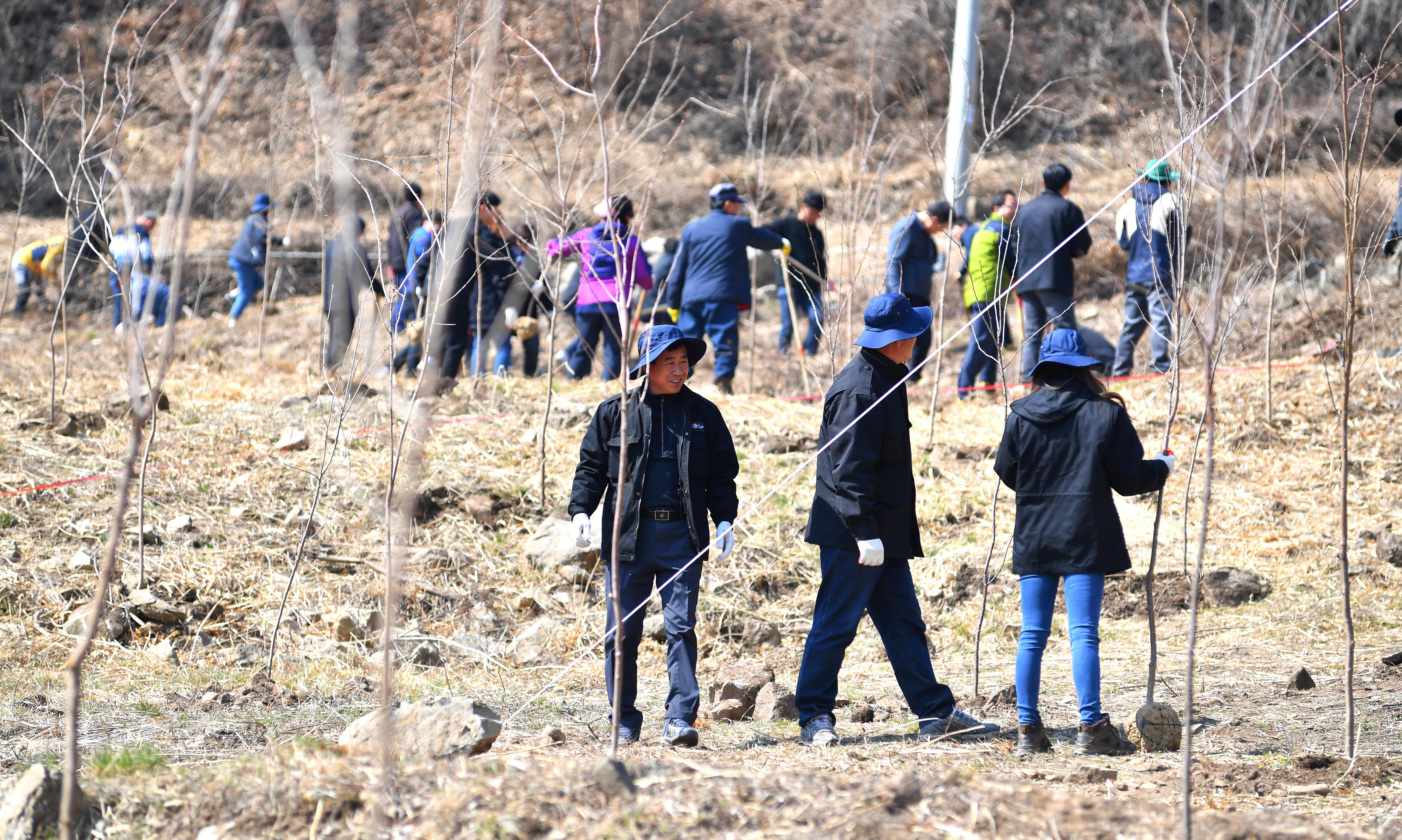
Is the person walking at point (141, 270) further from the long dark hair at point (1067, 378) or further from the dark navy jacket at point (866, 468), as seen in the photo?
the long dark hair at point (1067, 378)

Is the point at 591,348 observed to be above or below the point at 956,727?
above

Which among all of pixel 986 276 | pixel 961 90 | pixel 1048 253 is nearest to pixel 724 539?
pixel 986 276

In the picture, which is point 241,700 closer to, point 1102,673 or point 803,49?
point 1102,673

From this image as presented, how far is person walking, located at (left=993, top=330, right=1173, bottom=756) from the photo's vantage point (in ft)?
13.4

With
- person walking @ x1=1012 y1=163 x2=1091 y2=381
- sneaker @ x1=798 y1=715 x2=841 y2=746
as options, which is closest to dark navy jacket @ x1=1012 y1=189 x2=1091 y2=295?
person walking @ x1=1012 y1=163 x2=1091 y2=381

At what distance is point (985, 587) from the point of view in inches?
189

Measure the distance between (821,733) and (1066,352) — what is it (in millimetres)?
1544

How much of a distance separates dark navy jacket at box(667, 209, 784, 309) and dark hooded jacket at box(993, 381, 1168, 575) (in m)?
4.80

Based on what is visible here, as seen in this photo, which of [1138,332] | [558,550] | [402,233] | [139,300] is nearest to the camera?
[558,550]

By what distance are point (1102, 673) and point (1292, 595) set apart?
159cm

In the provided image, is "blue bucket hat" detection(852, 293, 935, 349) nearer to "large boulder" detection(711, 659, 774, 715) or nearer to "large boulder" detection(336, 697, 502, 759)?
"large boulder" detection(711, 659, 774, 715)

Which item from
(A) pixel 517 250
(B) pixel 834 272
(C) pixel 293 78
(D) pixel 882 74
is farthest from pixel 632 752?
(C) pixel 293 78

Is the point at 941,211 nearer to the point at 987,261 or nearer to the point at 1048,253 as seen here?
the point at 987,261

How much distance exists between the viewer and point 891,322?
4.40 meters
